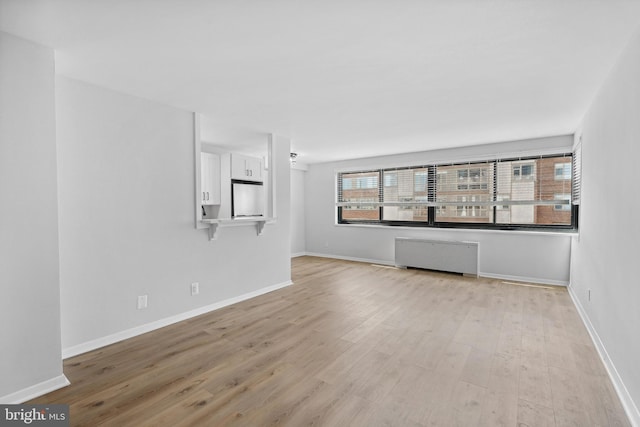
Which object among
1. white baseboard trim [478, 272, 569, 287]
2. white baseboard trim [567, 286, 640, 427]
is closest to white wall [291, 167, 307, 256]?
white baseboard trim [478, 272, 569, 287]

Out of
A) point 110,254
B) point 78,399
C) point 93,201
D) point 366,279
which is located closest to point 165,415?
point 78,399

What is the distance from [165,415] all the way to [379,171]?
233 inches

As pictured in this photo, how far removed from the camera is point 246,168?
5.68 metres

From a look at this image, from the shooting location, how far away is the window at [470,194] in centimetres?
494

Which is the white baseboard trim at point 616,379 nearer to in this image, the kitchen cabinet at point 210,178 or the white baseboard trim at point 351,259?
the white baseboard trim at point 351,259

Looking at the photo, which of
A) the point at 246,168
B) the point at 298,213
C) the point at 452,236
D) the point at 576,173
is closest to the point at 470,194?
the point at 452,236

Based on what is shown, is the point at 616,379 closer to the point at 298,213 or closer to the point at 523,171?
the point at 523,171

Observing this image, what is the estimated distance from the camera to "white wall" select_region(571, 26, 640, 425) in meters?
1.91

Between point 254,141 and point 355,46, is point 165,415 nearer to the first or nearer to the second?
point 355,46

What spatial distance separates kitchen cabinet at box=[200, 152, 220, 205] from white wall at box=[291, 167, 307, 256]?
2496 mm

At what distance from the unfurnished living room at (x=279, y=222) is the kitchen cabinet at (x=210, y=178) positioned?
94 cm

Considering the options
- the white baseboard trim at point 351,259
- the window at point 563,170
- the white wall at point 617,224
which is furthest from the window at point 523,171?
the white baseboard trim at point 351,259

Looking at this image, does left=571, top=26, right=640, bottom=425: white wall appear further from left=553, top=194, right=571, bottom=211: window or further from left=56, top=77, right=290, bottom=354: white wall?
left=56, top=77, right=290, bottom=354: white wall

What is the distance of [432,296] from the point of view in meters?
4.34
